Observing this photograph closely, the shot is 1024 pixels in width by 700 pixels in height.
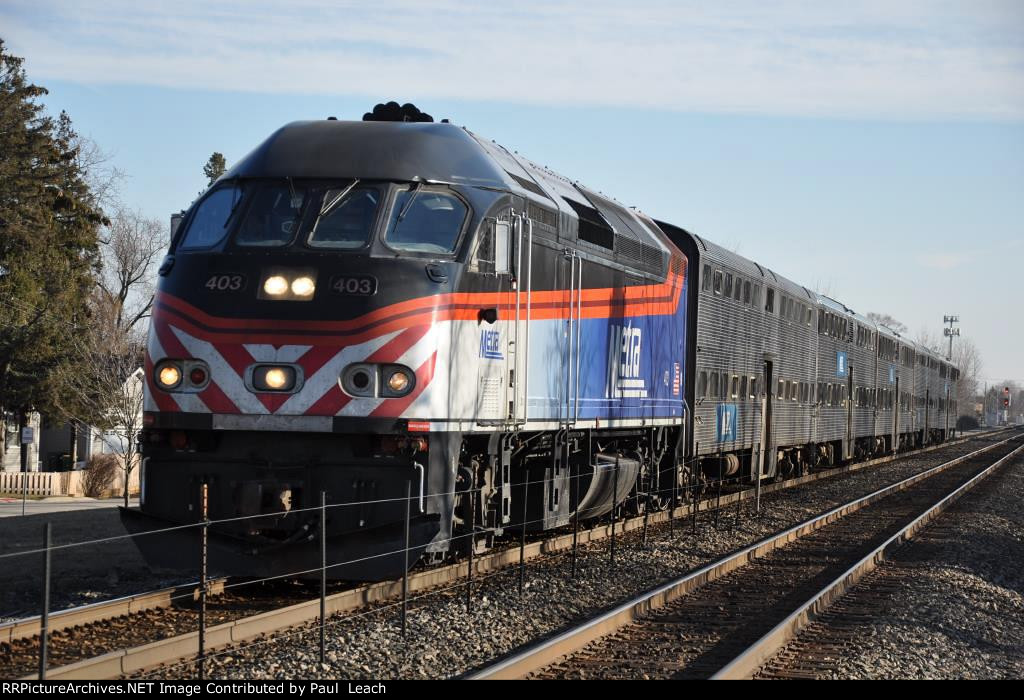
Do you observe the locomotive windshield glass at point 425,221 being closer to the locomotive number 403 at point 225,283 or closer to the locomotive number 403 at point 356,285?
the locomotive number 403 at point 356,285

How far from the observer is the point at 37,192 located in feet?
158

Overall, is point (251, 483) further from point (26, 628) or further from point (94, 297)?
point (94, 297)

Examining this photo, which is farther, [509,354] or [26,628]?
[509,354]

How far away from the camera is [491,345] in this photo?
12.4 m

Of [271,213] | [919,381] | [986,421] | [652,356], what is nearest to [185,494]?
[271,213]

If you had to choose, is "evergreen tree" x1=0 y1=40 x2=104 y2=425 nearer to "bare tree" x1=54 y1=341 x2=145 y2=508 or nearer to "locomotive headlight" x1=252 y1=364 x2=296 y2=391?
"bare tree" x1=54 y1=341 x2=145 y2=508

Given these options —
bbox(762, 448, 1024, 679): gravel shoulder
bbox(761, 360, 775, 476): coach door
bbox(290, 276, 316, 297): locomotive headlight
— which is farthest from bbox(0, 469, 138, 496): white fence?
bbox(290, 276, 316, 297): locomotive headlight

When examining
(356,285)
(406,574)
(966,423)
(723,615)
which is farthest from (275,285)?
(966,423)

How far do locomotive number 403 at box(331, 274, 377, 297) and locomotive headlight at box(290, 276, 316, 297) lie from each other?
19 cm

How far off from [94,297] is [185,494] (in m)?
47.9

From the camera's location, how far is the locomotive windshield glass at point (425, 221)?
11477 mm

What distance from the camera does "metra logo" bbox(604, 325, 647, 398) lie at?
16.2 m

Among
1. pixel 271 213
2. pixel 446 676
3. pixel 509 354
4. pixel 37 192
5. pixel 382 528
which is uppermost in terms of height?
pixel 37 192

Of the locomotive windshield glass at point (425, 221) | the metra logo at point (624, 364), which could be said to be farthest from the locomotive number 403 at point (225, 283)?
the metra logo at point (624, 364)
